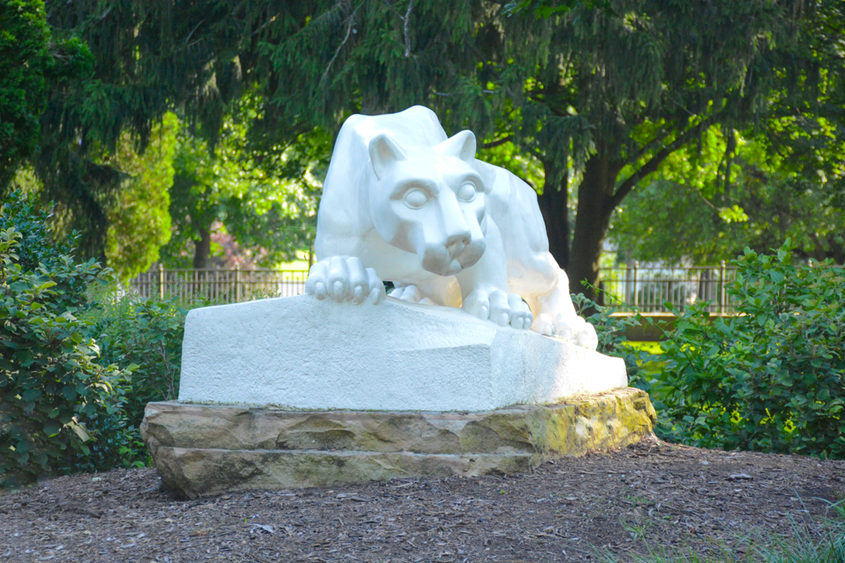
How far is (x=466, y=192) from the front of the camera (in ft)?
11.3

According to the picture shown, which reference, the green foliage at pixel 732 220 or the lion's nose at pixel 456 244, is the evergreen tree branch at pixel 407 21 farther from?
the green foliage at pixel 732 220

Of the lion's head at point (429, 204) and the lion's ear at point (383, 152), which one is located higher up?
the lion's ear at point (383, 152)

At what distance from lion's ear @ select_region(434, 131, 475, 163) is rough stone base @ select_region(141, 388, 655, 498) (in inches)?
46.7

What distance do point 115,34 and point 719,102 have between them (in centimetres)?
865

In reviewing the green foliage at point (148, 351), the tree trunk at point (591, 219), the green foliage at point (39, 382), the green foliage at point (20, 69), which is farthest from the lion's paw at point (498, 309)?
the tree trunk at point (591, 219)

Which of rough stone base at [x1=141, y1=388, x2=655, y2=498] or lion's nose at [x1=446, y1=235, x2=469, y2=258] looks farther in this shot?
rough stone base at [x1=141, y1=388, x2=655, y2=498]

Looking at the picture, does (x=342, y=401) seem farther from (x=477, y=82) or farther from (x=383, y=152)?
(x=477, y=82)

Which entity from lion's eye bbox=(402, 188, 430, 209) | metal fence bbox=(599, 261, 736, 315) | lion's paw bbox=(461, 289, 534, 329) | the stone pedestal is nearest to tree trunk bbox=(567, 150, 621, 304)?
metal fence bbox=(599, 261, 736, 315)

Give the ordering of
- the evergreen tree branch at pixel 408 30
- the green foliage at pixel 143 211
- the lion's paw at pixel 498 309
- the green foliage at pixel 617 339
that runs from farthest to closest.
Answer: the green foliage at pixel 143 211 → the evergreen tree branch at pixel 408 30 → the green foliage at pixel 617 339 → the lion's paw at pixel 498 309

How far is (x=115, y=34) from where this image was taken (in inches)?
430

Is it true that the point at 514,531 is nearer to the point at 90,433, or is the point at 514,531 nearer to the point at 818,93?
the point at 90,433

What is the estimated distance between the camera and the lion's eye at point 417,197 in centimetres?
340

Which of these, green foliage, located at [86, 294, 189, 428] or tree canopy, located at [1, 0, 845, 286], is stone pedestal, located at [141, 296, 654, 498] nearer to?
green foliage, located at [86, 294, 189, 428]

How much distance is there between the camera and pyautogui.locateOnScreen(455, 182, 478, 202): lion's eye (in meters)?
3.45
